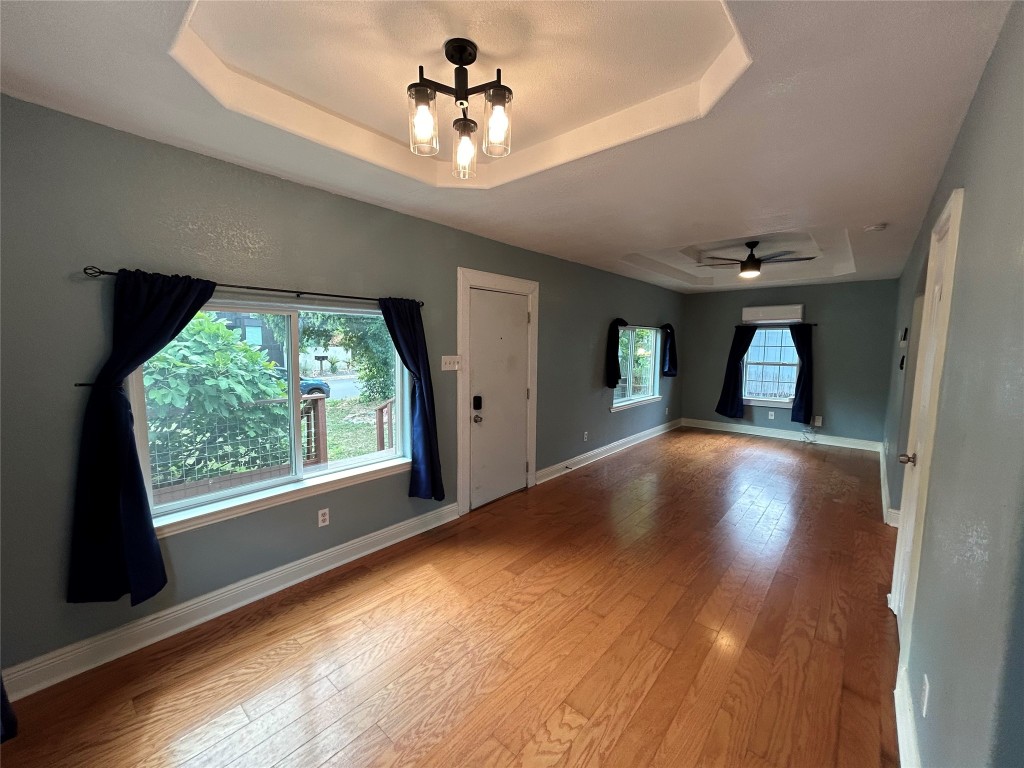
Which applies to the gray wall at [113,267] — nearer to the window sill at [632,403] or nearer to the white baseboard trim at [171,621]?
the white baseboard trim at [171,621]

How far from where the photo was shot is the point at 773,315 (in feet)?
20.7

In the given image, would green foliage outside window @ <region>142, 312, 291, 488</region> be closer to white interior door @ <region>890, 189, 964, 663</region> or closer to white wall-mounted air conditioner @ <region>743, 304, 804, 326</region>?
white interior door @ <region>890, 189, 964, 663</region>

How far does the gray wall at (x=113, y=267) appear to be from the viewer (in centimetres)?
166

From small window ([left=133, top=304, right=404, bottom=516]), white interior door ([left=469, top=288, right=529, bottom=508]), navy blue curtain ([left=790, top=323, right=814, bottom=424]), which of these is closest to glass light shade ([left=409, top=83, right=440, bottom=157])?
small window ([left=133, top=304, right=404, bottom=516])

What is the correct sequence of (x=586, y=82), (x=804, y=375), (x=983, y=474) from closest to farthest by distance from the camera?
(x=983, y=474)
(x=586, y=82)
(x=804, y=375)

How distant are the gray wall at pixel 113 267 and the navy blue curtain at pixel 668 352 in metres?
4.61

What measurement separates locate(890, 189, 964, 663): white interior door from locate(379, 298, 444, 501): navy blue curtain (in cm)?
259

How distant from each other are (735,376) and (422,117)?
22.0ft

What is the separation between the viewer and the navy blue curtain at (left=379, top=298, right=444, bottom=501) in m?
2.93

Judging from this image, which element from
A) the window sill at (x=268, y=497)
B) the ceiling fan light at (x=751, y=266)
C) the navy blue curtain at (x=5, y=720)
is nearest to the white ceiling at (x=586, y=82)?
the ceiling fan light at (x=751, y=266)

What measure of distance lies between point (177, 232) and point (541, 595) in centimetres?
269

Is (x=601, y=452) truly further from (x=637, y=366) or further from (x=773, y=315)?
(x=773, y=315)

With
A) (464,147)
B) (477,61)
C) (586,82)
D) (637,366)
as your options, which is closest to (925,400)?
(586,82)

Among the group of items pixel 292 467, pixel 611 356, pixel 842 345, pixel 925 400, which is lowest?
pixel 292 467
